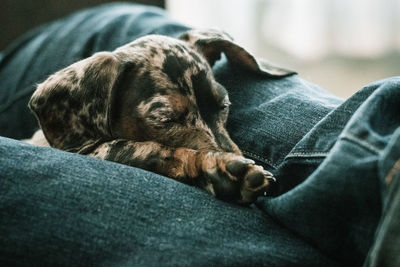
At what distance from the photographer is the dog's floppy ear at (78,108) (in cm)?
161

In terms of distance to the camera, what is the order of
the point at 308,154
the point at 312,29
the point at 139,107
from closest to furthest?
the point at 308,154 < the point at 139,107 < the point at 312,29

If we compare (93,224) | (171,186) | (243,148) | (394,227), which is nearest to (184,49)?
(243,148)

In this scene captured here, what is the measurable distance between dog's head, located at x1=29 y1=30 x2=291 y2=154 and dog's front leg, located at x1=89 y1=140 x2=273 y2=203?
0.08m

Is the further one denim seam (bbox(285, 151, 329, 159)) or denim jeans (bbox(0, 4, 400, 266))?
denim seam (bbox(285, 151, 329, 159))

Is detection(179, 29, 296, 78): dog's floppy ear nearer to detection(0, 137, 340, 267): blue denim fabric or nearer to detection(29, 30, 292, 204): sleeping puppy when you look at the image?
detection(29, 30, 292, 204): sleeping puppy

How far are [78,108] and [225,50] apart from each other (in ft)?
2.23

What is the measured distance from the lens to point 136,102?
5.37ft

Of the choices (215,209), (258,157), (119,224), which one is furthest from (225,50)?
(119,224)

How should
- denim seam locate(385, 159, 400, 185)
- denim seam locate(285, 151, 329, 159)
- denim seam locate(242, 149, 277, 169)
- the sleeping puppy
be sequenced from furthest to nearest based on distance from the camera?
the sleeping puppy
denim seam locate(242, 149, 277, 169)
denim seam locate(285, 151, 329, 159)
denim seam locate(385, 159, 400, 185)

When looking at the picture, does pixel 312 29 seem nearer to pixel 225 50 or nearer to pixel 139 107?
pixel 225 50

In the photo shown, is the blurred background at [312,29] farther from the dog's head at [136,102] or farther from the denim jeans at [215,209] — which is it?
the denim jeans at [215,209]

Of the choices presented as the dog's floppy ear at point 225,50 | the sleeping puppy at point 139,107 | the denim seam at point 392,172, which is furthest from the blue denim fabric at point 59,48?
the denim seam at point 392,172

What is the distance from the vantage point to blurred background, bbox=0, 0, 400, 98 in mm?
3762

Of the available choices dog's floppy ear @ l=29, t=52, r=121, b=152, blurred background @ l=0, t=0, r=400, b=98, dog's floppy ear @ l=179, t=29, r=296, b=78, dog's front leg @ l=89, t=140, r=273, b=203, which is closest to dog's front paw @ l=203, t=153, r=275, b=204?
dog's front leg @ l=89, t=140, r=273, b=203
